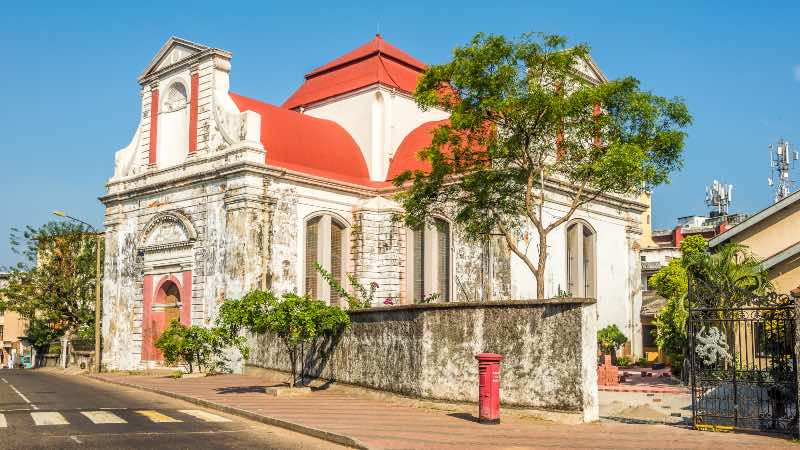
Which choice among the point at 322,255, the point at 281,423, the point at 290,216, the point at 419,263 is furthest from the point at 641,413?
the point at 322,255

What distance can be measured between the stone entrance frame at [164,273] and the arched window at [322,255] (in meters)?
4.24

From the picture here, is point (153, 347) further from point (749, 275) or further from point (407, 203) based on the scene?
point (749, 275)

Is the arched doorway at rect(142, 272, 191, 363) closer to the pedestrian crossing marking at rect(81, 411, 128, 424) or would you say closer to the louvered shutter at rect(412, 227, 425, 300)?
the louvered shutter at rect(412, 227, 425, 300)

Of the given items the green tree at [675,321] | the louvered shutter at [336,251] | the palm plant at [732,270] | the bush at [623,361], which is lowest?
the bush at [623,361]

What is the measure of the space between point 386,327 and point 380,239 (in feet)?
41.6

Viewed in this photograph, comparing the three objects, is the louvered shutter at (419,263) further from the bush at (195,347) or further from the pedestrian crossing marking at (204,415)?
the pedestrian crossing marking at (204,415)

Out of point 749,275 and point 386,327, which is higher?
point 749,275

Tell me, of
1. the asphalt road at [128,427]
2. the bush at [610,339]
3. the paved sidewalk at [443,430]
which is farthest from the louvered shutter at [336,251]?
the paved sidewalk at [443,430]

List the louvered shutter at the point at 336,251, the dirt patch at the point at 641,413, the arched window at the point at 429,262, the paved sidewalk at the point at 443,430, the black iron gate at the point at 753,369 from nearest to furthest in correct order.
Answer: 1. the paved sidewalk at the point at 443,430
2. the black iron gate at the point at 753,369
3. the dirt patch at the point at 641,413
4. the arched window at the point at 429,262
5. the louvered shutter at the point at 336,251

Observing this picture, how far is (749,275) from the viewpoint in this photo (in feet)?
62.9

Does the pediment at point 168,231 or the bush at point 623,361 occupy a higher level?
the pediment at point 168,231

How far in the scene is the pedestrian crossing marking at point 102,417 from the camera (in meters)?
14.6

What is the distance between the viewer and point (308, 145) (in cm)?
3112

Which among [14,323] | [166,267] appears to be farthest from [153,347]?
[14,323]
